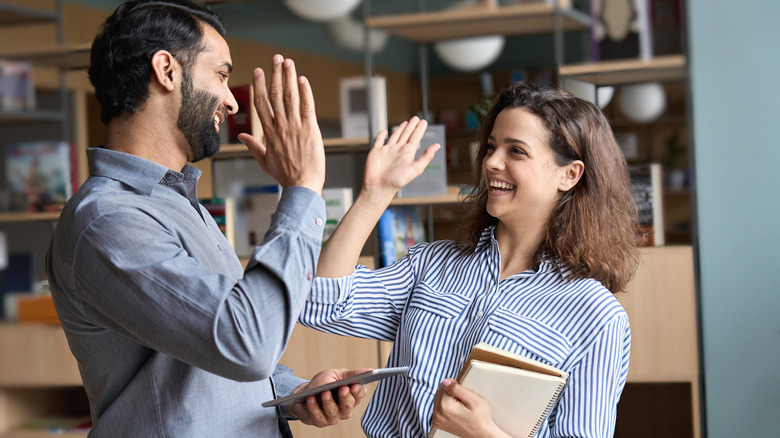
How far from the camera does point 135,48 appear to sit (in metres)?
1.05

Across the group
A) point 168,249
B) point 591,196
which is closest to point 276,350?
point 168,249

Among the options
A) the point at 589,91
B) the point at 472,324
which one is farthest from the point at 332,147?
the point at 472,324

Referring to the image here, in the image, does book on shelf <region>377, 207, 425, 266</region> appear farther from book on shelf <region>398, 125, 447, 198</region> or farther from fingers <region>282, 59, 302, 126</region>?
fingers <region>282, 59, 302, 126</region>

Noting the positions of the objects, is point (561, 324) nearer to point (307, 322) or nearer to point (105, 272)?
point (307, 322)

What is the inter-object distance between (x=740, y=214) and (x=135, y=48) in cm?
272

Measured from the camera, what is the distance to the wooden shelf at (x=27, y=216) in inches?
112

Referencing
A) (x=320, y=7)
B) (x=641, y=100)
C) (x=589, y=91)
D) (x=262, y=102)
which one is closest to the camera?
(x=262, y=102)

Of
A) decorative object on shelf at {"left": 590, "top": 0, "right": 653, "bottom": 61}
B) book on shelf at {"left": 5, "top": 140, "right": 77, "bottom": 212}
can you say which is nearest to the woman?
decorative object on shelf at {"left": 590, "top": 0, "right": 653, "bottom": 61}

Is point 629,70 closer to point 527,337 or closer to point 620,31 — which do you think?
point 620,31

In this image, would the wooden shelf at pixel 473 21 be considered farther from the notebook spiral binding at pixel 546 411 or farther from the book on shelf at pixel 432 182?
the notebook spiral binding at pixel 546 411

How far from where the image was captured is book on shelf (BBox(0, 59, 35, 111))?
9.77ft

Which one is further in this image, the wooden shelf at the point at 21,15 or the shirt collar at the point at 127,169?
the wooden shelf at the point at 21,15

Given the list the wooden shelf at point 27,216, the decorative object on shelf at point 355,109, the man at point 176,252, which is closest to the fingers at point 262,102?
the man at point 176,252

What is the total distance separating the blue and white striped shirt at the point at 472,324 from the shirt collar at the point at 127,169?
0.38 metres
